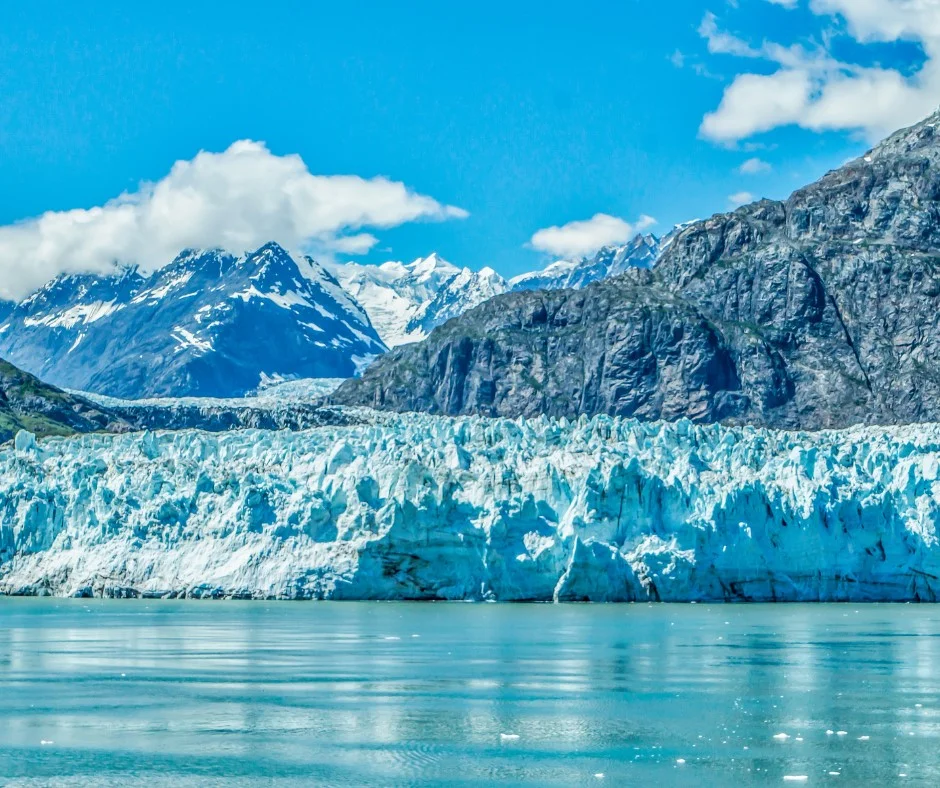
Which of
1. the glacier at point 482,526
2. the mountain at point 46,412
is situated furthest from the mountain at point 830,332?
the glacier at point 482,526

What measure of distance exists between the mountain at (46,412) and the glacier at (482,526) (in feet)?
341

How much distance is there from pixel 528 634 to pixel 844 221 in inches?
6218

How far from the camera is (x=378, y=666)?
40344 mm

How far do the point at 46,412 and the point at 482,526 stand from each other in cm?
13660

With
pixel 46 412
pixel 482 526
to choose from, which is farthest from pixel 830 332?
pixel 482 526

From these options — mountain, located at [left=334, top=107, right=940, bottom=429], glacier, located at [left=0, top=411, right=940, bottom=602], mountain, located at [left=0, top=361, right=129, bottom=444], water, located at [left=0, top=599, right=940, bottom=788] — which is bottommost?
water, located at [left=0, top=599, right=940, bottom=788]

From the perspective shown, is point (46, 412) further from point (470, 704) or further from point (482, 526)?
point (470, 704)

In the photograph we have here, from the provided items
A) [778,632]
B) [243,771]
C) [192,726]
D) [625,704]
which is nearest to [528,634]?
[778,632]

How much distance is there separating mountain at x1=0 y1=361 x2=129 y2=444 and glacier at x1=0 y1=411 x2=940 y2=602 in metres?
104

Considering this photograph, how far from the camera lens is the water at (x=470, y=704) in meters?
25.0

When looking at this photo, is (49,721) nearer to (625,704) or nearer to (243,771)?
(243,771)

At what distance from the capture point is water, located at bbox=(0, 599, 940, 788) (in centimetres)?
2495

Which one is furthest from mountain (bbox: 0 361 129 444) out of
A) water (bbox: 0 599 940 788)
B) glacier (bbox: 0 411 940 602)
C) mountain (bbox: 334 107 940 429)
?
water (bbox: 0 599 940 788)

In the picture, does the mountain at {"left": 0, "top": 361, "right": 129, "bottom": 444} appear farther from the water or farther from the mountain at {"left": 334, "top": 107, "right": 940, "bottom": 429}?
the water
